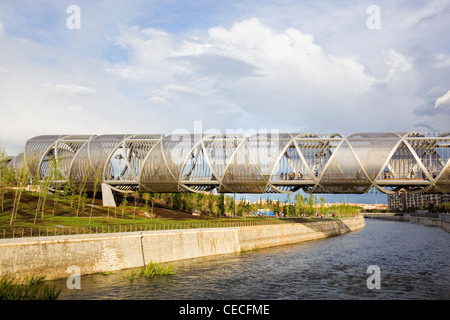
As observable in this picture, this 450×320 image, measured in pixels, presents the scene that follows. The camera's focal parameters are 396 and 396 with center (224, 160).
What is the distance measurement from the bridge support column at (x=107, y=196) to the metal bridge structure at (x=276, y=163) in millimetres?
755

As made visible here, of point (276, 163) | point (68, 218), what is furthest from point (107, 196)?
point (276, 163)

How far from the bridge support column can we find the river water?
32.6 m

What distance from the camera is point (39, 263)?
32.3 metres

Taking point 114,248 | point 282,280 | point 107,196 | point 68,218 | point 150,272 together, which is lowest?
→ point 282,280

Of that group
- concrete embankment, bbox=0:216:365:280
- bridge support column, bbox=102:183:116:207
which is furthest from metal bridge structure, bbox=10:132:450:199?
concrete embankment, bbox=0:216:365:280

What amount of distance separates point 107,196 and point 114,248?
38763 mm

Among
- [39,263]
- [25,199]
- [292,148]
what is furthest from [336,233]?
[39,263]

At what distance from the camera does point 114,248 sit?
127ft

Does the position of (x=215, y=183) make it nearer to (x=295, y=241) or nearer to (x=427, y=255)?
(x=295, y=241)

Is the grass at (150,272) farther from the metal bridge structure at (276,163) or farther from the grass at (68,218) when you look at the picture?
the metal bridge structure at (276,163)

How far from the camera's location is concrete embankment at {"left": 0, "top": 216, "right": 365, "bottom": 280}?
31.2 meters

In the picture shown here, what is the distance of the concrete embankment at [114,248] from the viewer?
3123 centimetres

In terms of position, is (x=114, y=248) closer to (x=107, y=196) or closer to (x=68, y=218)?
(x=68, y=218)

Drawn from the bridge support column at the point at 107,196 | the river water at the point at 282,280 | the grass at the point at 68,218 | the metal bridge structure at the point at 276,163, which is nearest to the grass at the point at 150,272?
the river water at the point at 282,280
